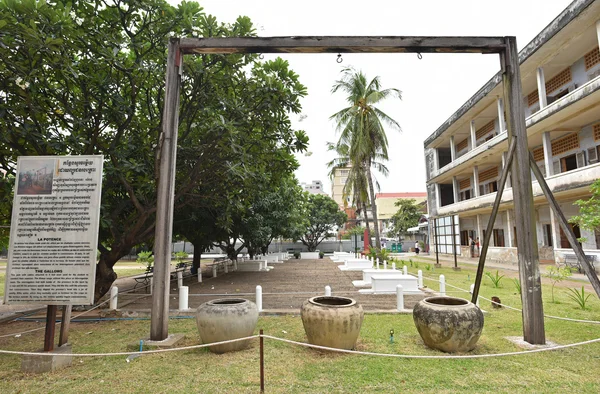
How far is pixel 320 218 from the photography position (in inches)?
1714

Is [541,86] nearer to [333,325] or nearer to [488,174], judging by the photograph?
[488,174]

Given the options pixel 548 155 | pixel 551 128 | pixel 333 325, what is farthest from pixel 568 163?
pixel 333 325

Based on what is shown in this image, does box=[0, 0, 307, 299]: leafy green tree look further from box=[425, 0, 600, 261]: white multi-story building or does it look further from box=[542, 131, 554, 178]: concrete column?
box=[542, 131, 554, 178]: concrete column

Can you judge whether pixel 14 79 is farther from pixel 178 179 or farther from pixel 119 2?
pixel 178 179

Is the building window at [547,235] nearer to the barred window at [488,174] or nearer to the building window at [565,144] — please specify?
the building window at [565,144]

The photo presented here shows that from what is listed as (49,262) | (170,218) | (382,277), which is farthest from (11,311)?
(382,277)

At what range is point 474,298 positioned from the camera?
6711mm

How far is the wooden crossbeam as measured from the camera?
20.9 feet

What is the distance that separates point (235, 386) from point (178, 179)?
26.2ft

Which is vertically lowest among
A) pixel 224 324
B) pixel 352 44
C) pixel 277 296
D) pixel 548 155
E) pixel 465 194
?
pixel 277 296

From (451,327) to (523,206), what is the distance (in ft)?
8.59

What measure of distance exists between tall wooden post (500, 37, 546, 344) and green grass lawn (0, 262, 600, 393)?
1.79 feet

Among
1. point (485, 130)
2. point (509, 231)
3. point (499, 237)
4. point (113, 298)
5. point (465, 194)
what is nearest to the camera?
point (113, 298)

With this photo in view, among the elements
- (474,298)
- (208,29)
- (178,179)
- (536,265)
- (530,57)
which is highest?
(530,57)
